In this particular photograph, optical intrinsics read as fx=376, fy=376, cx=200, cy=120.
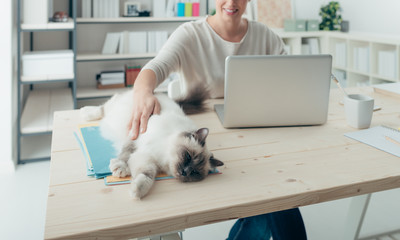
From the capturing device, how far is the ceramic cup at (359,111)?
128 centimetres

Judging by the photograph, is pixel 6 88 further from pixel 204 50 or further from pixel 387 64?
pixel 387 64

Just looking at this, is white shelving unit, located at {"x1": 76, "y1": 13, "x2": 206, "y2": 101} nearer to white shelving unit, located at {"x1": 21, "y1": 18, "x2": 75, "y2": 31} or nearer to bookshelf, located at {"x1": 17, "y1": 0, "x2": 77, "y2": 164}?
bookshelf, located at {"x1": 17, "y1": 0, "x2": 77, "y2": 164}

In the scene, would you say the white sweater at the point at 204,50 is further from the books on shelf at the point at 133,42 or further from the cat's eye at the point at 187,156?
the books on shelf at the point at 133,42

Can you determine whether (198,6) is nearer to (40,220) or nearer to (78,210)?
(40,220)

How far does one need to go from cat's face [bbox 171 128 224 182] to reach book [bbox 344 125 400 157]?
0.51 meters

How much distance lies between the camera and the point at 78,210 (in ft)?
2.61

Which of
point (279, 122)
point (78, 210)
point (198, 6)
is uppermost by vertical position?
point (198, 6)

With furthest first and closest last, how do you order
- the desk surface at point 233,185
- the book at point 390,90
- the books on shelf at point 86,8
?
the books on shelf at point 86,8 < the book at point 390,90 < the desk surface at point 233,185

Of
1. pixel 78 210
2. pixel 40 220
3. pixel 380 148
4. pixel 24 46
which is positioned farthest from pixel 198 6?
pixel 78 210

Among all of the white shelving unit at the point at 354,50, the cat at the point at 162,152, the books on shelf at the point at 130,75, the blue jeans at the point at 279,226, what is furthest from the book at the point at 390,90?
the books on shelf at the point at 130,75

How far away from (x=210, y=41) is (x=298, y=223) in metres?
0.95

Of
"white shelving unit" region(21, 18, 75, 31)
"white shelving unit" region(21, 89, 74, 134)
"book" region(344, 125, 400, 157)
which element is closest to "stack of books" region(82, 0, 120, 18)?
"white shelving unit" region(21, 18, 75, 31)

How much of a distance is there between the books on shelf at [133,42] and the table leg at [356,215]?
2546 millimetres

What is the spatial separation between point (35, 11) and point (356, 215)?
2.64 m
